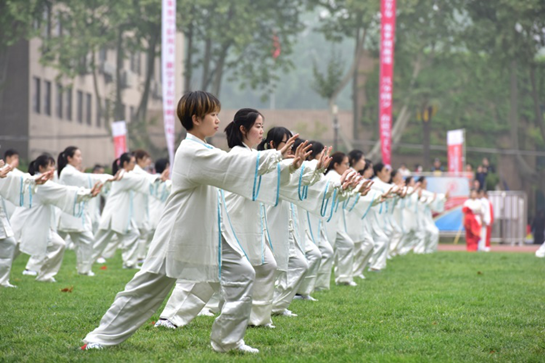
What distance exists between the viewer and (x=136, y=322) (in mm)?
5719

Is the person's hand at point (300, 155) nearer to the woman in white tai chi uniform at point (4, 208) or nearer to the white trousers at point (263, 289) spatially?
the white trousers at point (263, 289)

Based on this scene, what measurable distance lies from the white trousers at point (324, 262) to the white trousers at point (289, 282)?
1683mm

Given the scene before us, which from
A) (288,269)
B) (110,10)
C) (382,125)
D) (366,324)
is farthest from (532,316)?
(110,10)

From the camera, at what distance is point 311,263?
8719 millimetres

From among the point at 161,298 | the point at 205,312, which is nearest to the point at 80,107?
the point at 205,312

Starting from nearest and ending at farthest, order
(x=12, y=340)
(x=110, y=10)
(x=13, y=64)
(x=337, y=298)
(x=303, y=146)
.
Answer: (x=303, y=146) < (x=12, y=340) < (x=337, y=298) < (x=110, y=10) < (x=13, y=64)

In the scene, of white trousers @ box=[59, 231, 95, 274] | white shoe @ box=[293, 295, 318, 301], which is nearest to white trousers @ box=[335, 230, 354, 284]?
white shoe @ box=[293, 295, 318, 301]

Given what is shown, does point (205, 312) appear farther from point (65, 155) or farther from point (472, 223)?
point (472, 223)

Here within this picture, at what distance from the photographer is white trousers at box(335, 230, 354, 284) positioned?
35.6ft

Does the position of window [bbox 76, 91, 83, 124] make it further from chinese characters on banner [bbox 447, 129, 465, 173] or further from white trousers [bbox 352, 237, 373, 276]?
white trousers [bbox 352, 237, 373, 276]

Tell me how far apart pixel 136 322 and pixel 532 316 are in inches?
145

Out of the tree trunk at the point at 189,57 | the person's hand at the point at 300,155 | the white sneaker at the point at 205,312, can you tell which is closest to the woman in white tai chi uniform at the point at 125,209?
the white sneaker at the point at 205,312

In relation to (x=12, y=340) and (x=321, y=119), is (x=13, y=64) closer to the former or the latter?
(x=321, y=119)

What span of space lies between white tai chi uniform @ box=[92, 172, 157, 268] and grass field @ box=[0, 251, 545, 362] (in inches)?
95.6
